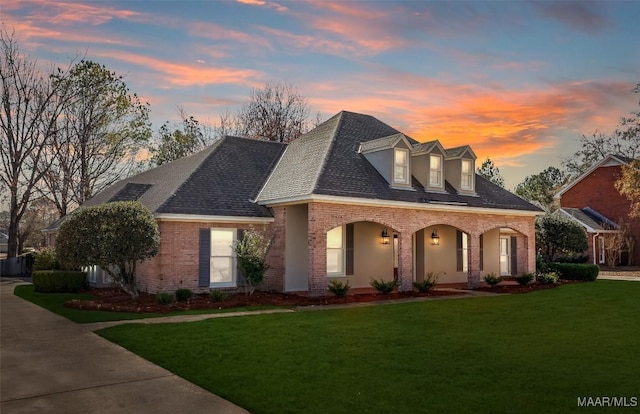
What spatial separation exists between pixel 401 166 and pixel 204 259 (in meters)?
8.61

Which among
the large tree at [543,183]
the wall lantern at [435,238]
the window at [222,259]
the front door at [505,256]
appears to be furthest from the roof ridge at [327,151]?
the large tree at [543,183]

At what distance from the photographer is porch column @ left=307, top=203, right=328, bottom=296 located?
17.3 m

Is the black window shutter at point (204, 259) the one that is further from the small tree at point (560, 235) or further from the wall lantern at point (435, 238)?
the small tree at point (560, 235)

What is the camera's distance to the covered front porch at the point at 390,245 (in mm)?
17797

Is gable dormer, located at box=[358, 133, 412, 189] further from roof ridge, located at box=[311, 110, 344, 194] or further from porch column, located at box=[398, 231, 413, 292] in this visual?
porch column, located at box=[398, 231, 413, 292]

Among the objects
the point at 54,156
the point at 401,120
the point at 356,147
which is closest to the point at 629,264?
the point at 401,120

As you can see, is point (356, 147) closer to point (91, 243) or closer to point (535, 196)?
point (91, 243)

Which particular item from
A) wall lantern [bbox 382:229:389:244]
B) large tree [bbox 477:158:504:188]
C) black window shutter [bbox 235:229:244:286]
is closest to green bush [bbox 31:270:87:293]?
black window shutter [bbox 235:229:244:286]

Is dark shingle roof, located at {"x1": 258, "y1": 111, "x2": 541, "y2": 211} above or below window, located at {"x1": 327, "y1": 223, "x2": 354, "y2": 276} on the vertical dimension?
above

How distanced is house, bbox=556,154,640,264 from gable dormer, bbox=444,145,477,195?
1985cm

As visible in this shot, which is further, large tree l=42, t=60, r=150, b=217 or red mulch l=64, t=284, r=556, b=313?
large tree l=42, t=60, r=150, b=217

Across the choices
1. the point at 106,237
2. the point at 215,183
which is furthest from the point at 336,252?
the point at 106,237

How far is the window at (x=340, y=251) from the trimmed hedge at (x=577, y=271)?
12617 millimetres

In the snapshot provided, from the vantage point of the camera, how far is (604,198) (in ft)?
140
